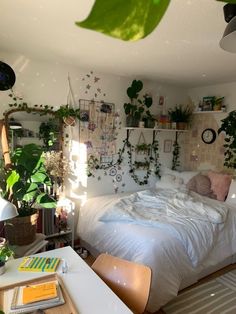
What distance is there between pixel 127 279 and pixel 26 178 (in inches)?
48.9

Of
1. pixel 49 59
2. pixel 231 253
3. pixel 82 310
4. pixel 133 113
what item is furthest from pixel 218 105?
pixel 82 310

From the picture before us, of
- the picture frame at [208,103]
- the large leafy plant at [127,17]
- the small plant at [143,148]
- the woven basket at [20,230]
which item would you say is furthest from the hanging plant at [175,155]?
the large leafy plant at [127,17]

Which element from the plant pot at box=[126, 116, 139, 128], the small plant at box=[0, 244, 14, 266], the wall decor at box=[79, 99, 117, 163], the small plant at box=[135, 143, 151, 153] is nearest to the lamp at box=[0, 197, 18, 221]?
the small plant at box=[0, 244, 14, 266]

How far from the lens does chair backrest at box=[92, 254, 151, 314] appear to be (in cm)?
124

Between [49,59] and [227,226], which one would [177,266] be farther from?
[49,59]

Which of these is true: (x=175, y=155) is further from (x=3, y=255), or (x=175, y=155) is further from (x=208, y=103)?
(x=3, y=255)

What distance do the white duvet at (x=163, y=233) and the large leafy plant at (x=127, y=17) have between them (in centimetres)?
196

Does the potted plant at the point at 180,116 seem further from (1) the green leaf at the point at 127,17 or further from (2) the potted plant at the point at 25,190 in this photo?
(1) the green leaf at the point at 127,17

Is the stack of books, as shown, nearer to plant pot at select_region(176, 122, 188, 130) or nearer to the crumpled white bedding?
the crumpled white bedding

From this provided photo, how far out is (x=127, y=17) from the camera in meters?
0.17

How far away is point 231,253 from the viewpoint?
2557mm

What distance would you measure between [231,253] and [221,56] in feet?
6.72

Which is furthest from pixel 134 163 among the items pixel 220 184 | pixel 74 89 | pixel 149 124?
pixel 74 89

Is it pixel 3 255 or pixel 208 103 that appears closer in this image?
pixel 3 255
